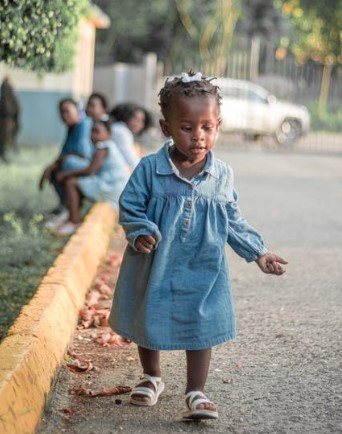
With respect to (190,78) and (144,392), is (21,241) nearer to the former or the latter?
(144,392)

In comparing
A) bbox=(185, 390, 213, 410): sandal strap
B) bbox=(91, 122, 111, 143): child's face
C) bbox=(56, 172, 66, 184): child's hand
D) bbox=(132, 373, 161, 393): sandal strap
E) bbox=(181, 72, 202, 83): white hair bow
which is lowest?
bbox=(56, 172, 66, 184): child's hand

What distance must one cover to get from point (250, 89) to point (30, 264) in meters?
22.8

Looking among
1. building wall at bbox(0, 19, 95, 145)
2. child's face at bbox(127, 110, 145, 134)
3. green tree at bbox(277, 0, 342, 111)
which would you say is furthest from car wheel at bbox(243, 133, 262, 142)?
child's face at bbox(127, 110, 145, 134)

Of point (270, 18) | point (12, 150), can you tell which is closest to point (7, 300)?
point (12, 150)

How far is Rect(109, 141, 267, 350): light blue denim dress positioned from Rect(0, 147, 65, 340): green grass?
5.15 feet

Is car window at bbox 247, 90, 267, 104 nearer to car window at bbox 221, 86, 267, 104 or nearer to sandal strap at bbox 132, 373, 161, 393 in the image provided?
car window at bbox 221, 86, 267, 104

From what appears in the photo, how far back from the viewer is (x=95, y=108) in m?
12.3

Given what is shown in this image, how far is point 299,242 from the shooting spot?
1056cm

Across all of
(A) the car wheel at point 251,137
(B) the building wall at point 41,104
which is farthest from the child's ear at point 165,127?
(A) the car wheel at point 251,137

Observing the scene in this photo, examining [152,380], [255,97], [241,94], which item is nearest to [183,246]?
[152,380]

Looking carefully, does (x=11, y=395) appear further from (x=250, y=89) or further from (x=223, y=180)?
(x=250, y=89)

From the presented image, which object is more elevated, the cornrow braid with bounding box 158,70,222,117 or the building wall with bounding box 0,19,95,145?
the cornrow braid with bounding box 158,70,222,117

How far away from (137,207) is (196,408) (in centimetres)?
89

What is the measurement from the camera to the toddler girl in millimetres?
10828
